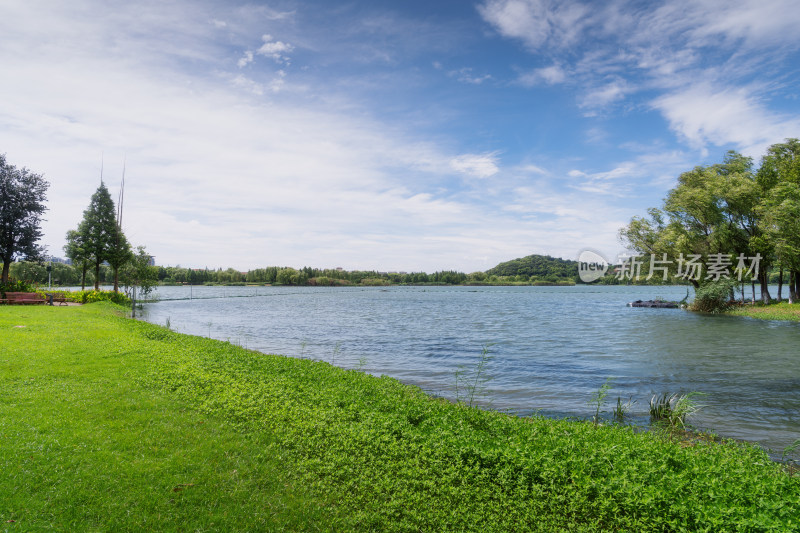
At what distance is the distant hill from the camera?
6535 inches

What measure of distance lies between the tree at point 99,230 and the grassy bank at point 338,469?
46.3m

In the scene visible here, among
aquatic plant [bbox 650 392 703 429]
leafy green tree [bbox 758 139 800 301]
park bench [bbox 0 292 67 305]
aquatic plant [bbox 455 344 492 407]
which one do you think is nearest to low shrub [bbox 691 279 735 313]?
leafy green tree [bbox 758 139 800 301]

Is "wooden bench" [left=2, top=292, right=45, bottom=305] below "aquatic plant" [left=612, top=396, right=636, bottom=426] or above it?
above

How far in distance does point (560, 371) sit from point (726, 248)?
3926 cm

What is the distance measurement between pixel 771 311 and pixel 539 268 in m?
137

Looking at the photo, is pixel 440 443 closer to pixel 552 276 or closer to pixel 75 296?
pixel 75 296

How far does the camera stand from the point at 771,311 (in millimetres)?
37500

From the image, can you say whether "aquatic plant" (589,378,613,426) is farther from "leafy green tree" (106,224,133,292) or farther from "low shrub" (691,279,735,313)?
"leafy green tree" (106,224,133,292)

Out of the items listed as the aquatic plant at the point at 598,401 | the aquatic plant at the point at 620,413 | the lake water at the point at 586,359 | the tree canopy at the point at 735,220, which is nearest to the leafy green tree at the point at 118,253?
the lake water at the point at 586,359

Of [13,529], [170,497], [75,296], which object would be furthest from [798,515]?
[75,296]

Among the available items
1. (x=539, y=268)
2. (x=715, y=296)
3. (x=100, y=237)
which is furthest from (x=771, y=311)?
(x=539, y=268)

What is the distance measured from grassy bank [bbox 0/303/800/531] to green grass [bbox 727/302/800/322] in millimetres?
37731

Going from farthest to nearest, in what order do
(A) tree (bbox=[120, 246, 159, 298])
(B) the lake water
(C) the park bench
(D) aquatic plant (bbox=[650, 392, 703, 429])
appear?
(A) tree (bbox=[120, 246, 159, 298])
(C) the park bench
(B) the lake water
(D) aquatic plant (bbox=[650, 392, 703, 429])

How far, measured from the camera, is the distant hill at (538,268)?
166 metres
